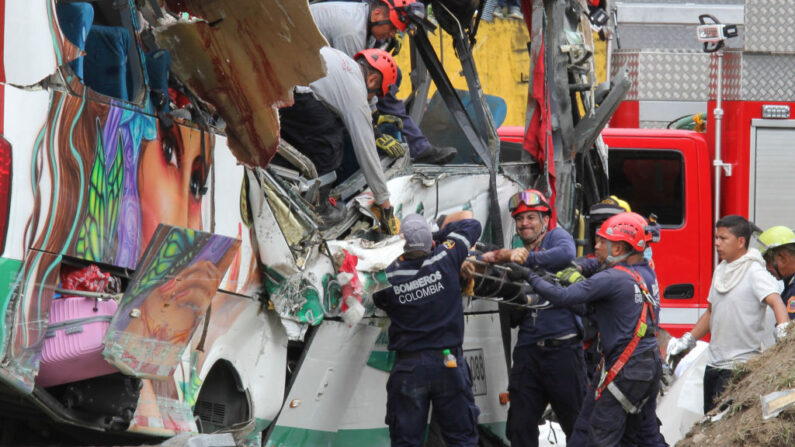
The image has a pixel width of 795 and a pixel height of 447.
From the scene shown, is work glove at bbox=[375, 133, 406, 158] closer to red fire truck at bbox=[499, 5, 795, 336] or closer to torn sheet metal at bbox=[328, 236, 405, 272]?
torn sheet metal at bbox=[328, 236, 405, 272]

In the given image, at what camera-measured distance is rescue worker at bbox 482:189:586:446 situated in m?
7.37

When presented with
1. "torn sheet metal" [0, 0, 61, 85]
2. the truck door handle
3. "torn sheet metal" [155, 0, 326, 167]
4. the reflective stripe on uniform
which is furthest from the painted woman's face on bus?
the truck door handle

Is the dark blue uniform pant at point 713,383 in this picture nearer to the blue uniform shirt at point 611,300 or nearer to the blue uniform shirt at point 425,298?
the blue uniform shirt at point 611,300

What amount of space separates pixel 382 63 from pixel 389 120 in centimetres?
63

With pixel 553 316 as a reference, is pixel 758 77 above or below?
above

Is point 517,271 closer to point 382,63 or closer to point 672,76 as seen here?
point 382,63

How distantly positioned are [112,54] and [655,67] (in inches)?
317

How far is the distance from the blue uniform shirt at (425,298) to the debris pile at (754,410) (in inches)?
61.4

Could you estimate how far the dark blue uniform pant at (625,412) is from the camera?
6758 millimetres

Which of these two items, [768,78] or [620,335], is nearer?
[620,335]

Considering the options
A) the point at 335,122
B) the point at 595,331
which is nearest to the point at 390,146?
the point at 335,122

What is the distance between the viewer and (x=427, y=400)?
22.1ft

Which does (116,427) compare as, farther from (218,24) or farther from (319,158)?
(319,158)

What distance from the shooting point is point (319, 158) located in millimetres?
6438
